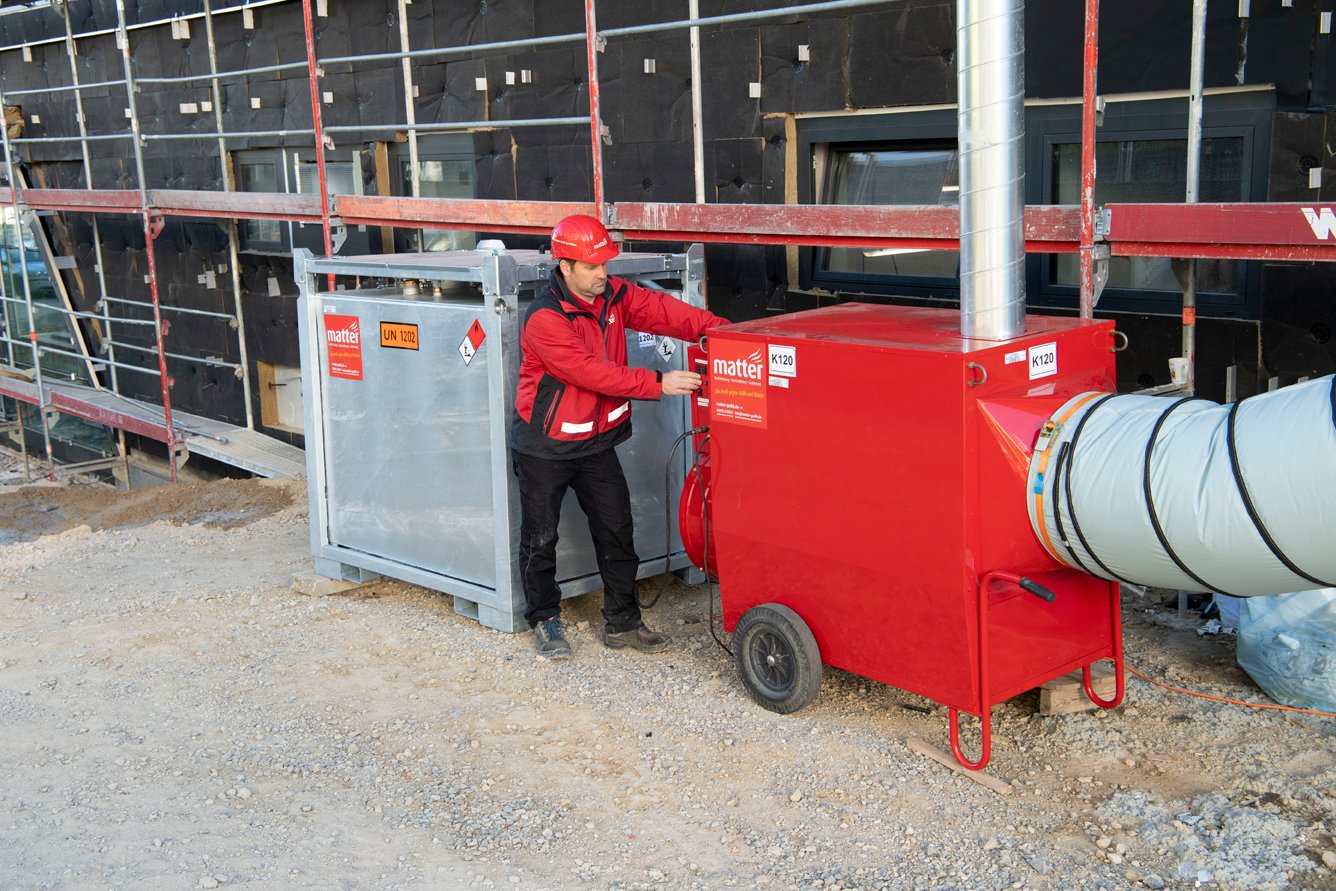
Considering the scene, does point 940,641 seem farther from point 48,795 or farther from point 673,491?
point 48,795

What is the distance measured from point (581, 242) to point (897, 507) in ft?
5.39

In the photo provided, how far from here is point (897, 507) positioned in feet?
13.6

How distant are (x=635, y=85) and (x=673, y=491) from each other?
9.98 feet

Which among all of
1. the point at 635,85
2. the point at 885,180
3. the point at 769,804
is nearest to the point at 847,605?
the point at 769,804

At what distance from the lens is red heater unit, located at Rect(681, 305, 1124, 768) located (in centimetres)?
400

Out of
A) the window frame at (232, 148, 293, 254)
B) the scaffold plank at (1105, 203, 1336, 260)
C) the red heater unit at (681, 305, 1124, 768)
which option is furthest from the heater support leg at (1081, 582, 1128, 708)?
the window frame at (232, 148, 293, 254)

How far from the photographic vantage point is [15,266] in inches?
553

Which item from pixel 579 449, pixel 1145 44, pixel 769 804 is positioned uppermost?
pixel 1145 44

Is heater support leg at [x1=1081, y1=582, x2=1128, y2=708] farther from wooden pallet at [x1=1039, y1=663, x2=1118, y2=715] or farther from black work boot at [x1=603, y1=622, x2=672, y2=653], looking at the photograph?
black work boot at [x1=603, y1=622, x2=672, y2=653]

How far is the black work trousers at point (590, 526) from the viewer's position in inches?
212

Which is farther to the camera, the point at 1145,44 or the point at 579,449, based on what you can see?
the point at 1145,44

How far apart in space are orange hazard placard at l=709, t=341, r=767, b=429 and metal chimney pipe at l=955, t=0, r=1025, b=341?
71cm

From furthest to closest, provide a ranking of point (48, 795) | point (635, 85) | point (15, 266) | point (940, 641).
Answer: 1. point (15, 266)
2. point (635, 85)
3. point (48, 795)
4. point (940, 641)

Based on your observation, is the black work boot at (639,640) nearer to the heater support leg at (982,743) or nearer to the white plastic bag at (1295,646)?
the heater support leg at (982,743)
